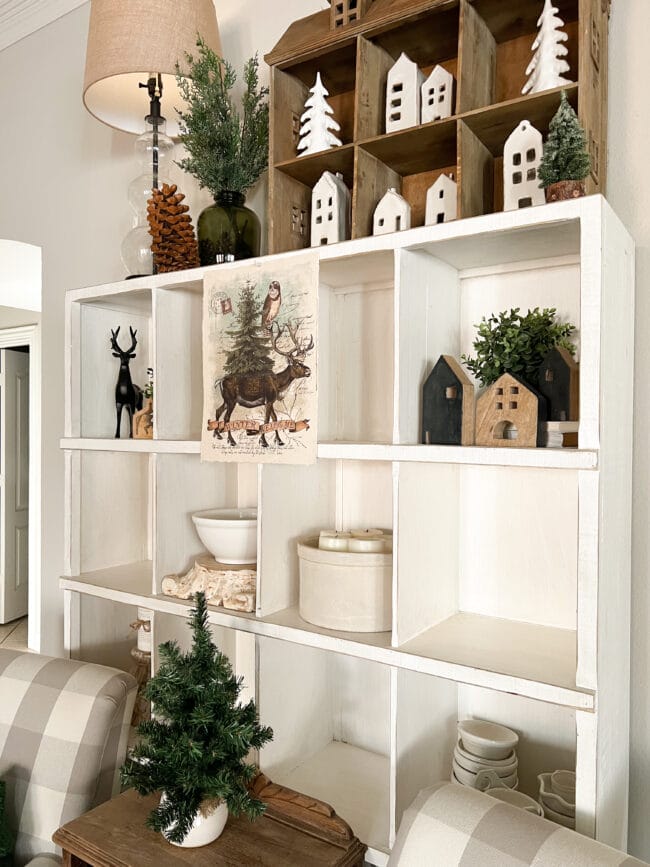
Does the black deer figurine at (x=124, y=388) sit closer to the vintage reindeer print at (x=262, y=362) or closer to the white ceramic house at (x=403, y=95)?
the vintage reindeer print at (x=262, y=362)

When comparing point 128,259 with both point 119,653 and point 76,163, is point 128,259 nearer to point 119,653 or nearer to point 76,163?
point 76,163

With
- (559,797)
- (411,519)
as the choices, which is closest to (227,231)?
(411,519)

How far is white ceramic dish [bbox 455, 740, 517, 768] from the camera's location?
3.89 ft

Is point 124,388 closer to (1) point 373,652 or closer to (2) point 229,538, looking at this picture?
(2) point 229,538

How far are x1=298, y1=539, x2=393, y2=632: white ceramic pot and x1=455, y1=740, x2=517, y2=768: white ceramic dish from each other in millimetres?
254

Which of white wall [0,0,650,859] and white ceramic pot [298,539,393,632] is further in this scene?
white wall [0,0,650,859]

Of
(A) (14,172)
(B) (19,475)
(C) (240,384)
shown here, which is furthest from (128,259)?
(B) (19,475)

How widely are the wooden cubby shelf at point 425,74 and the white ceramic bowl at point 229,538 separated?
58 cm

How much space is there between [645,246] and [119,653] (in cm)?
153

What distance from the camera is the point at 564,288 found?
1252 millimetres

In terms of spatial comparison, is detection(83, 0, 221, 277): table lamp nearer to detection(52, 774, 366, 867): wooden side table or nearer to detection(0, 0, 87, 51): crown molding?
detection(0, 0, 87, 51): crown molding

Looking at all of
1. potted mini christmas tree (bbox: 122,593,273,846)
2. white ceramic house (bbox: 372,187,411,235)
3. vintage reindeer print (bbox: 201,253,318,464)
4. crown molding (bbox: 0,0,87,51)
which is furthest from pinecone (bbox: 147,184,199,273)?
crown molding (bbox: 0,0,87,51)

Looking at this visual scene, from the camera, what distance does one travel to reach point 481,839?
86 cm

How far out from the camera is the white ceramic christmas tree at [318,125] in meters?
1.40
